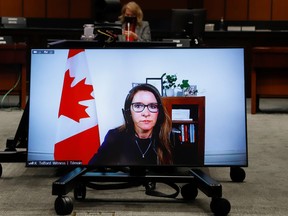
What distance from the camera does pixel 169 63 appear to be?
3.50 meters

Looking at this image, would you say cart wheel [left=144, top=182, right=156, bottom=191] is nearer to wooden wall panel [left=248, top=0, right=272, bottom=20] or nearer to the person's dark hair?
the person's dark hair

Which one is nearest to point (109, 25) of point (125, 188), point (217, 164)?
point (125, 188)

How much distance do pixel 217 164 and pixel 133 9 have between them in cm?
423

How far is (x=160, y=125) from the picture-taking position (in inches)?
136

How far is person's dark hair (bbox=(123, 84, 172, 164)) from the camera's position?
345 centimetres

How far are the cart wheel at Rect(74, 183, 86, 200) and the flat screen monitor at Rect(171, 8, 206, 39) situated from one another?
3.91 metres

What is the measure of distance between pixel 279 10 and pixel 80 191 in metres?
10.00

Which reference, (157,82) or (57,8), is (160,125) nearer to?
(157,82)

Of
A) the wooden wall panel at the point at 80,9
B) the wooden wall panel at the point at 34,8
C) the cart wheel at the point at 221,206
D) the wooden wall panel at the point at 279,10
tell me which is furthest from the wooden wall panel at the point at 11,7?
the cart wheel at the point at 221,206

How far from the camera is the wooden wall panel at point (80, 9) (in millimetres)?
13016

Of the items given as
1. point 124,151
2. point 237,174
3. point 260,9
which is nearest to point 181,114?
point 124,151

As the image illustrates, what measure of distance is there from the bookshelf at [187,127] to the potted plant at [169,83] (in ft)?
0.11

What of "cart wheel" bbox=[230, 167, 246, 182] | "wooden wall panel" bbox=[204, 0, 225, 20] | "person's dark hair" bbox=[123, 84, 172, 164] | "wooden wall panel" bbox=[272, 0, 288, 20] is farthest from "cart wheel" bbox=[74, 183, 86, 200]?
"wooden wall panel" bbox=[272, 0, 288, 20]

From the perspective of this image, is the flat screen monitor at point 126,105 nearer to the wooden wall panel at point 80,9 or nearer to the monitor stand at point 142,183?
the monitor stand at point 142,183
